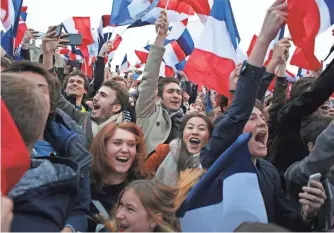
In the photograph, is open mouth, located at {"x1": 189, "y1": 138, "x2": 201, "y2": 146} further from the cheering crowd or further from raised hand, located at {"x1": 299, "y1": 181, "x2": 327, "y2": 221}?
raised hand, located at {"x1": 299, "y1": 181, "x2": 327, "y2": 221}

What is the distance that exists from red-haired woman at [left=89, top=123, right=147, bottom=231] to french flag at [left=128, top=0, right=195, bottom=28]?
382 centimetres

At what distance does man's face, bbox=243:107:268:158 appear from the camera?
3.12m

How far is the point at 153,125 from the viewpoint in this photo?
4.52 metres

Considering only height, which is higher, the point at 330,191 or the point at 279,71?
the point at 279,71

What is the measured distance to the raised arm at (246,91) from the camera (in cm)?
259

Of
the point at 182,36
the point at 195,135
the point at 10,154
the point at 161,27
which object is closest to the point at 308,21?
the point at 161,27

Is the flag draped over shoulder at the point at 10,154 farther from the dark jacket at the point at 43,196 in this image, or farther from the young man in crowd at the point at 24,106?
the dark jacket at the point at 43,196

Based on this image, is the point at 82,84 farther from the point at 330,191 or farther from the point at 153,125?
the point at 330,191

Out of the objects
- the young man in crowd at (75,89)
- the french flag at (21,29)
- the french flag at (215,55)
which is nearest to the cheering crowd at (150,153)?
the french flag at (215,55)

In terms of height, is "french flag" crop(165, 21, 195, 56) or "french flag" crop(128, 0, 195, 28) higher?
"french flag" crop(128, 0, 195, 28)

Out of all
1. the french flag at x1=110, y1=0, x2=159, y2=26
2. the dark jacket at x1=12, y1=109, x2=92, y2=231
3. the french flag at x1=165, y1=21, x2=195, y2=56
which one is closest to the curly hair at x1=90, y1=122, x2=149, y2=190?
the dark jacket at x1=12, y1=109, x2=92, y2=231

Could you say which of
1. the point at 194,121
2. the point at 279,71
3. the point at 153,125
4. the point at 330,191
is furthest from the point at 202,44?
the point at 330,191

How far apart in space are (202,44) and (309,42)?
1206 mm

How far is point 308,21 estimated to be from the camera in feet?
14.1
